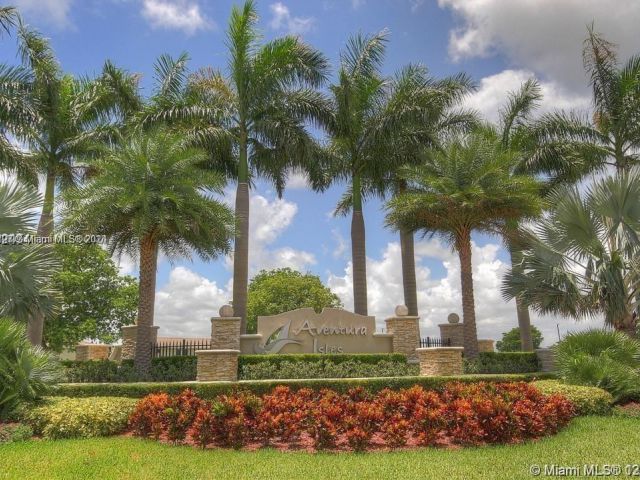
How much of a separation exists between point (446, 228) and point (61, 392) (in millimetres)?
14426

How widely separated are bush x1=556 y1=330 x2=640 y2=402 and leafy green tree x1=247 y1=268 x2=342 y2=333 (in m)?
28.9

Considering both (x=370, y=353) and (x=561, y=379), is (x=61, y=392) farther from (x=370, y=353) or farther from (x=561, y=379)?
(x=561, y=379)

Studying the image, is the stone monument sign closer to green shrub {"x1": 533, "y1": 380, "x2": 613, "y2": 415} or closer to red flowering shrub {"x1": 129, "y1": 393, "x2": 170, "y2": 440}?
green shrub {"x1": 533, "y1": 380, "x2": 613, "y2": 415}

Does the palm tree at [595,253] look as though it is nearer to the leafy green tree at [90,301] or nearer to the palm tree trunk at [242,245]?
the palm tree trunk at [242,245]

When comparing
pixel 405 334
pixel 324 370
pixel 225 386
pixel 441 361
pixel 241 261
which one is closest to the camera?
pixel 225 386

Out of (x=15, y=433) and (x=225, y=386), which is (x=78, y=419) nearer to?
(x=15, y=433)

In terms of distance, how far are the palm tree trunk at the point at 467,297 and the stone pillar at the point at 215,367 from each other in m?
8.71

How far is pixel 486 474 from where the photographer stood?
677 centimetres

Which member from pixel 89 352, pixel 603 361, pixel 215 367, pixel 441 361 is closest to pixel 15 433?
pixel 215 367

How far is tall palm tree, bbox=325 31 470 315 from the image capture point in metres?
22.1

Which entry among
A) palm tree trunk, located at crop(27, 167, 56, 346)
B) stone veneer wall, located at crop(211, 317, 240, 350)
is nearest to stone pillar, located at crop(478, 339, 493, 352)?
stone veneer wall, located at crop(211, 317, 240, 350)

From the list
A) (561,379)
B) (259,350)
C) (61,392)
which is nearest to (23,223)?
(61,392)

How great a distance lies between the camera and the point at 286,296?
42.4 metres

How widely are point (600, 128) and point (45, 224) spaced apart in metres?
21.9
